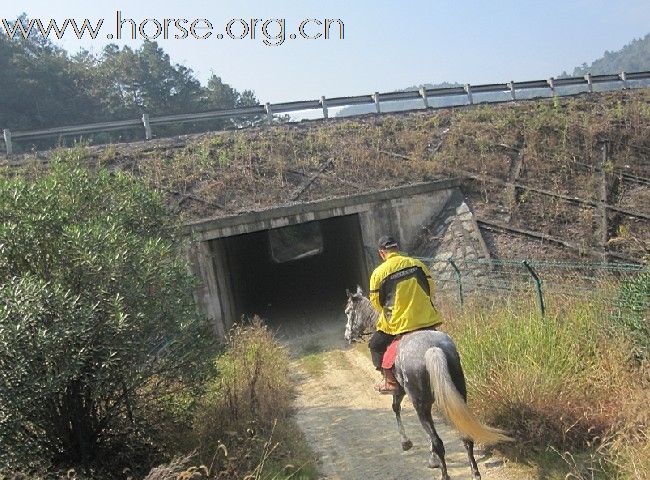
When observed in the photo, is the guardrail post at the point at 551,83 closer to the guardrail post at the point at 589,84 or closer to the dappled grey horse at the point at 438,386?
the guardrail post at the point at 589,84

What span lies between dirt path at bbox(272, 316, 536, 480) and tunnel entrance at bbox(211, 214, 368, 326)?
496 centimetres

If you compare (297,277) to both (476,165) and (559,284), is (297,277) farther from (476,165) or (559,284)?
(559,284)

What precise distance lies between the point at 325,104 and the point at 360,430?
14.6 metres

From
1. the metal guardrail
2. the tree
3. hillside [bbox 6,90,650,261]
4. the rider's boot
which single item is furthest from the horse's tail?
the metal guardrail

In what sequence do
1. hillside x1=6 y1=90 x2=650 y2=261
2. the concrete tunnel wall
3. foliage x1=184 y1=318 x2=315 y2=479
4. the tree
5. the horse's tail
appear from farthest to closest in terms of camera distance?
hillside x1=6 y1=90 x2=650 y2=261
the concrete tunnel wall
foliage x1=184 y1=318 x2=315 y2=479
the horse's tail
the tree

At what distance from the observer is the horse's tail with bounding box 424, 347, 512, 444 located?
5.00m

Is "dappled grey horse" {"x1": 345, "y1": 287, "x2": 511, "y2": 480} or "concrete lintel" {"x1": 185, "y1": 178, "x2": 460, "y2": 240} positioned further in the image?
"concrete lintel" {"x1": 185, "y1": 178, "x2": 460, "y2": 240}

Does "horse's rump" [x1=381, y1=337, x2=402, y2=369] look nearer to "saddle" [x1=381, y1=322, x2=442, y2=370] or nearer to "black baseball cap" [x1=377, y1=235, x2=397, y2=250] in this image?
"saddle" [x1=381, y1=322, x2=442, y2=370]

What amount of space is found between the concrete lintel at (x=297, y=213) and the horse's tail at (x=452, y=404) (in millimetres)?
9317

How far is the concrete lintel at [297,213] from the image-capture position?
1378 cm

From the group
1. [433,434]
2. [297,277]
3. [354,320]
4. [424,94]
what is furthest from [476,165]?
[433,434]

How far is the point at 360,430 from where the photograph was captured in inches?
293

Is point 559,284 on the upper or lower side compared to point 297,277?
upper

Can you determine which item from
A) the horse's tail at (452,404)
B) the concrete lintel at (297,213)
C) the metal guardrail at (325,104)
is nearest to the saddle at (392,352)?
the horse's tail at (452,404)
